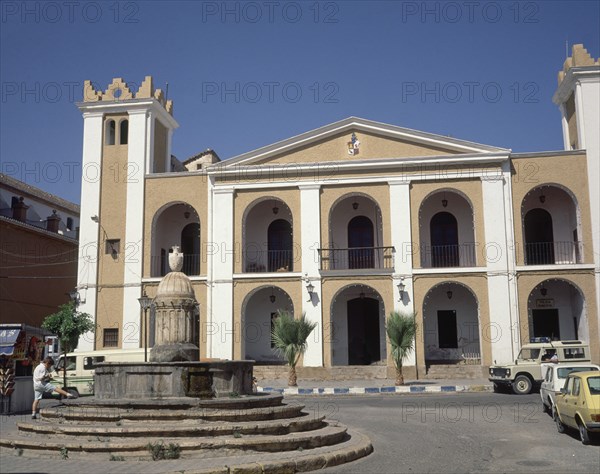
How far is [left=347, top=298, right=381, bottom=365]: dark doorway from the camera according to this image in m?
29.0

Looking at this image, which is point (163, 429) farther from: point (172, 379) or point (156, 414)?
point (172, 379)

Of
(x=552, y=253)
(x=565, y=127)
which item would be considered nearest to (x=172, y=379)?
(x=552, y=253)

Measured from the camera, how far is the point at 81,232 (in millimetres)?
29062

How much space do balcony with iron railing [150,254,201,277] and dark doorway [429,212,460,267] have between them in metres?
10.2

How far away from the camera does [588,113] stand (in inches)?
1051

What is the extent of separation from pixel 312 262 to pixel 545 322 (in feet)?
32.7

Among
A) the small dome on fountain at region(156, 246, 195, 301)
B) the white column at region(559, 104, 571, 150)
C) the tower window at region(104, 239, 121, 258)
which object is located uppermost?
the white column at region(559, 104, 571, 150)

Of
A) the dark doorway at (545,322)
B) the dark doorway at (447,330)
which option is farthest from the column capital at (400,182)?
the dark doorway at (545,322)

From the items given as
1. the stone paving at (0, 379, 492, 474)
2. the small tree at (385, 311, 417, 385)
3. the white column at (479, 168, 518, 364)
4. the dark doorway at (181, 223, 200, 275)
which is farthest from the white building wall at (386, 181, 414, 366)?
the stone paving at (0, 379, 492, 474)

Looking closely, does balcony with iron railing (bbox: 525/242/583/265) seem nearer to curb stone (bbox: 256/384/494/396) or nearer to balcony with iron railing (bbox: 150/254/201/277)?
curb stone (bbox: 256/384/494/396)

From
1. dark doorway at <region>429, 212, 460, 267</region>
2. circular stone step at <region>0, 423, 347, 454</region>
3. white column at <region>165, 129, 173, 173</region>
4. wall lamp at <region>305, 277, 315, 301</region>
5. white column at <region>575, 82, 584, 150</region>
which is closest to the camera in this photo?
circular stone step at <region>0, 423, 347, 454</region>

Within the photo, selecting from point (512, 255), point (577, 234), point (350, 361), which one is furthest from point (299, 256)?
point (577, 234)

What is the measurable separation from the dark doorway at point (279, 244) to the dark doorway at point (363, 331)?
11.2ft

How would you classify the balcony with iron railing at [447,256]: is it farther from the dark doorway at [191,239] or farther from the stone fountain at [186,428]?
the stone fountain at [186,428]
